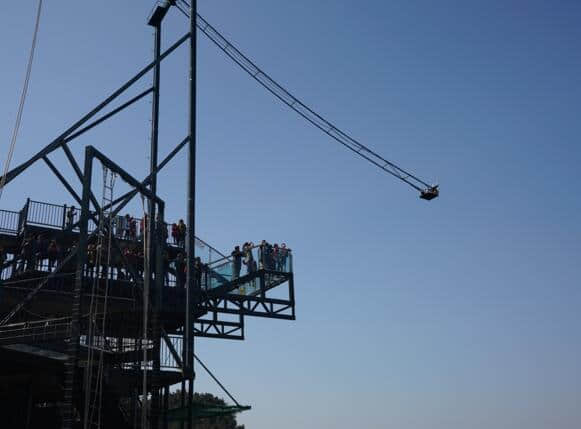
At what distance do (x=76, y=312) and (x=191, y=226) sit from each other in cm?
894

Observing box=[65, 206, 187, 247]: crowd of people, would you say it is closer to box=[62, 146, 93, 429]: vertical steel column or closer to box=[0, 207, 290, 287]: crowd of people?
box=[0, 207, 290, 287]: crowd of people

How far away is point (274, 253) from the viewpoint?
2784 centimetres

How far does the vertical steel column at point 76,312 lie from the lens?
1551 cm

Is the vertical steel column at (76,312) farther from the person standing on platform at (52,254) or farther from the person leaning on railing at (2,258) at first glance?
the person leaning on railing at (2,258)

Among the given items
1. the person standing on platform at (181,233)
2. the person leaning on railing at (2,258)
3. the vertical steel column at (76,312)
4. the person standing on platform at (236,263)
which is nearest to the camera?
the vertical steel column at (76,312)

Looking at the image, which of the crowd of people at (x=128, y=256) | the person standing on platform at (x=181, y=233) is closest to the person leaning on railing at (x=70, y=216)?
the crowd of people at (x=128, y=256)

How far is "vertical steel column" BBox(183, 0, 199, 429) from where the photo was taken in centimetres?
2351

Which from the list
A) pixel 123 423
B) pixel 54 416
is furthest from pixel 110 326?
pixel 54 416

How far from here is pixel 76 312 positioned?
52.4ft

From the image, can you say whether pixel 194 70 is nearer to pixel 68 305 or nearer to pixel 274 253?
pixel 274 253

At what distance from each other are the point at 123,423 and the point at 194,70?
47.0 feet

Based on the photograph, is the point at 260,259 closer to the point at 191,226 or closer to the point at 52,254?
the point at 191,226

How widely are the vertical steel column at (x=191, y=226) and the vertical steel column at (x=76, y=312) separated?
5917mm

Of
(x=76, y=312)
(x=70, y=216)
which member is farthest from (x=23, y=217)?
(x=76, y=312)
